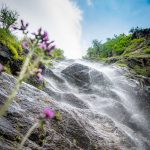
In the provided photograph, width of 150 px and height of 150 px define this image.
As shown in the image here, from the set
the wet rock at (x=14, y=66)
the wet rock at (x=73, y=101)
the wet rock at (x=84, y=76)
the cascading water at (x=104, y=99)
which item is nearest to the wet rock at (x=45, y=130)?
the cascading water at (x=104, y=99)

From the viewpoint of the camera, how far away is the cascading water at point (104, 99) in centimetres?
1459

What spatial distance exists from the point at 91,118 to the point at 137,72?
2259 cm

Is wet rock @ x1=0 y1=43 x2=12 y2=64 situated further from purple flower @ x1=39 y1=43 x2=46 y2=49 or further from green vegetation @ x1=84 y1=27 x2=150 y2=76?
green vegetation @ x1=84 y1=27 x2=150 y2=76

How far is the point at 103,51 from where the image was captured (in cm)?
7775

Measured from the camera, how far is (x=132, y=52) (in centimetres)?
4750

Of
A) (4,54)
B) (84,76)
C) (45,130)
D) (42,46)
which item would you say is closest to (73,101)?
(4,54)

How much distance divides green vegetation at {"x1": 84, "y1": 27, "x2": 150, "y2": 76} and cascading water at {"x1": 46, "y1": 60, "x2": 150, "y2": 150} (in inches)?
225

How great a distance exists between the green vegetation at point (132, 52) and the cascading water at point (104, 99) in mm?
5724

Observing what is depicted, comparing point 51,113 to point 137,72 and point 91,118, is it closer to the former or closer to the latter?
point 91,118

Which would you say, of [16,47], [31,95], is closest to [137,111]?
[16,47]

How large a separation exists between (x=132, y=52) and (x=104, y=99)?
1113 inches

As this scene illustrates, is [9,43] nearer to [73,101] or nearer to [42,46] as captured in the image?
[73,101]

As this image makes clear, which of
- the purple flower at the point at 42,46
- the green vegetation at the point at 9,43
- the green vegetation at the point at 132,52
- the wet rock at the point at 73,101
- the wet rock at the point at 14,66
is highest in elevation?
the green vegetation at the point at 132,52

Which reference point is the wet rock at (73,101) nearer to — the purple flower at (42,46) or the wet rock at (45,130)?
the wet rock at (45,130)
